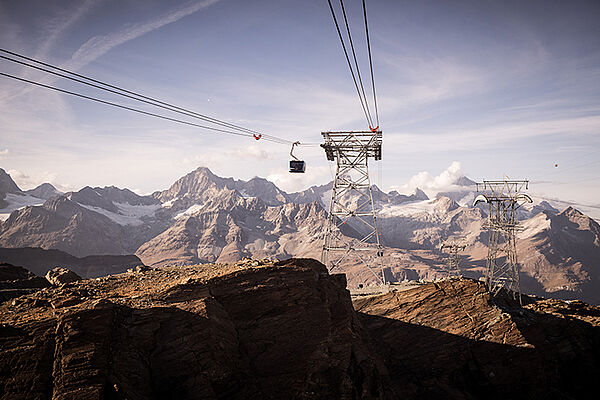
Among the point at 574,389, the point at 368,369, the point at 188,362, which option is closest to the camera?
the point at 188,362

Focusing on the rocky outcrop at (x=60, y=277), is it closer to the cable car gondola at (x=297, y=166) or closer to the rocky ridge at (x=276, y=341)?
the rocky ridge at (x=276, y=341)

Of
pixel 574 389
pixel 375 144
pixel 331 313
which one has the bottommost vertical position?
pixel 574 389

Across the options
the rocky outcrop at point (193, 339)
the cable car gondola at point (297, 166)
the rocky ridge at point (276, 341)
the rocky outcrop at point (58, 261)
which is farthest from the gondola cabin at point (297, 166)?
the rocky outcrop at point (58, 261)

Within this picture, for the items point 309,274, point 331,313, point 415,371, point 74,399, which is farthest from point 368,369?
point 74,399

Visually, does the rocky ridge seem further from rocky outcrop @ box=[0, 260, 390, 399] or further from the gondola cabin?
the gondola cabin

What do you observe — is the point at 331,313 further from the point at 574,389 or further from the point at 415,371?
the point at 574,389

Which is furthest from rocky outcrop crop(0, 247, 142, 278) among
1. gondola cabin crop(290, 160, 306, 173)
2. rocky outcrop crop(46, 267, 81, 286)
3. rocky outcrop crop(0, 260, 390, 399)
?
rocky outcrop crop(0, 260, 390, 399)
